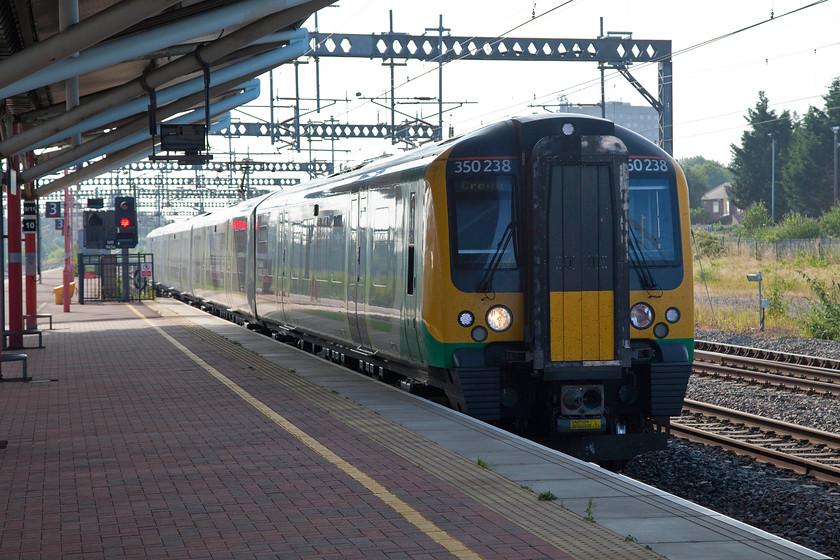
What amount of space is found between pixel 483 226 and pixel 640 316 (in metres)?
1.71

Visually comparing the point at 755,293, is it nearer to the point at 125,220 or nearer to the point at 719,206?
the point at 125,220

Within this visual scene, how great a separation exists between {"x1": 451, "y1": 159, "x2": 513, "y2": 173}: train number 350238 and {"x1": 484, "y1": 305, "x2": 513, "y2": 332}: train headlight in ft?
4.26

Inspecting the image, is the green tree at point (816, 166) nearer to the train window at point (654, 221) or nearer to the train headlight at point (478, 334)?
the train window at point (654, 221)

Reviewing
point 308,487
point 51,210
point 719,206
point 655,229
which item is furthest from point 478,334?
point 719,206

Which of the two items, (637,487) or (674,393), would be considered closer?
(637,487)

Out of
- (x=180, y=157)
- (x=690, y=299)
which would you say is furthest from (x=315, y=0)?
(x=690, y=299)

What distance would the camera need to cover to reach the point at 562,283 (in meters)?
10.0

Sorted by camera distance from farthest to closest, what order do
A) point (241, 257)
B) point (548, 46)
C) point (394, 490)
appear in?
point (548, 46), point (241, 257), point (394, 490)

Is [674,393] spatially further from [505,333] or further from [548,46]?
[548,46]

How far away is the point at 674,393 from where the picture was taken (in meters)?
10.2

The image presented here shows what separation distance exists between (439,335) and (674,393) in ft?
7.43

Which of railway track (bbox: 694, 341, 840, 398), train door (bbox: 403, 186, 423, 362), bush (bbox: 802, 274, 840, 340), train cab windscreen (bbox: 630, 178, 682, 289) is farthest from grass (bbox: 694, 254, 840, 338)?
train door (bbox: 403, 186, 423, 362)

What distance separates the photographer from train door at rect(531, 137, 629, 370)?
10023mm

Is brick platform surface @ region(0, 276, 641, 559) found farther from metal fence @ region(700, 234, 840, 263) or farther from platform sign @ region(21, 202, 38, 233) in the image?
metal fence @ region(700, 234, 840, 263)
